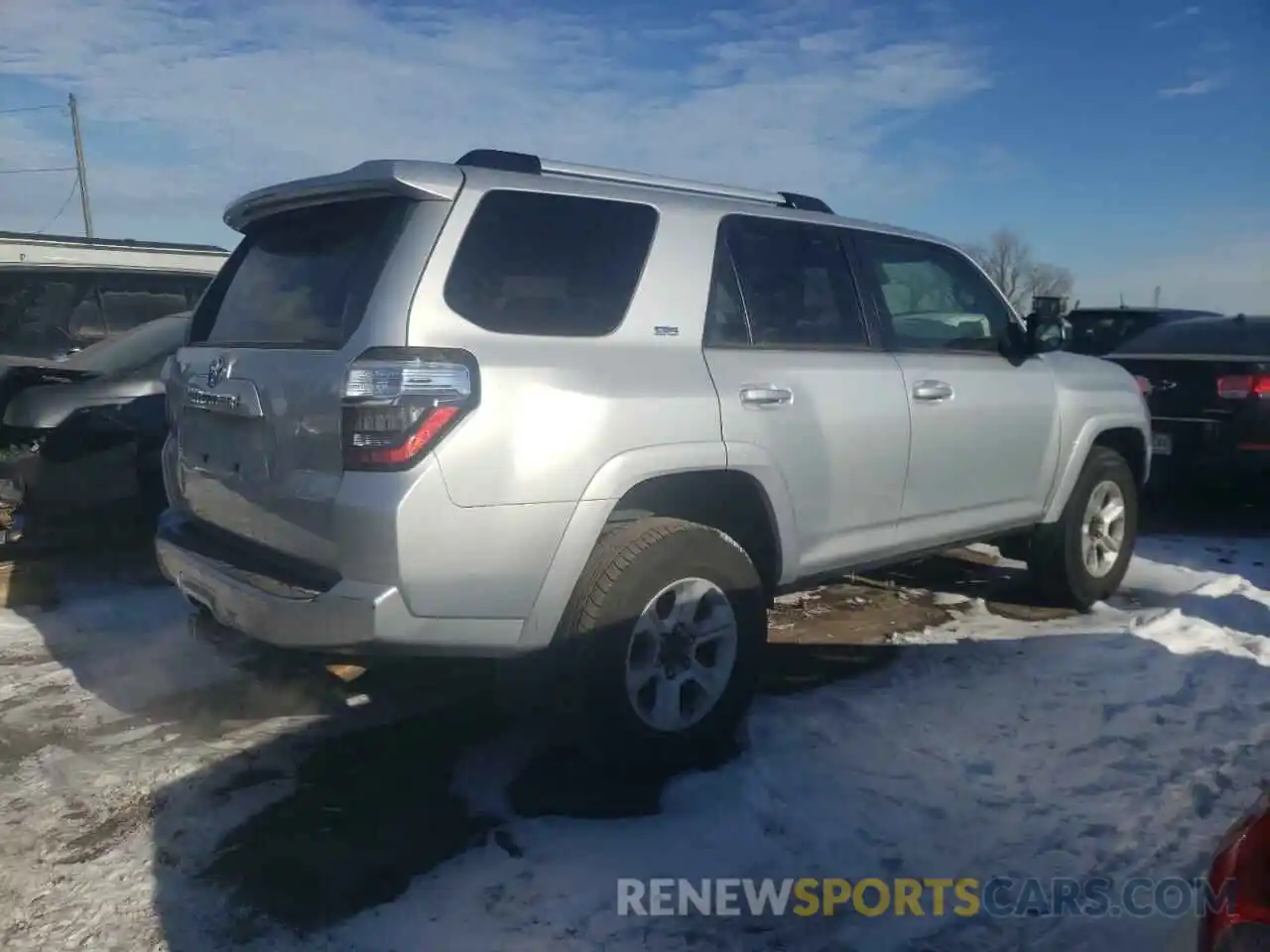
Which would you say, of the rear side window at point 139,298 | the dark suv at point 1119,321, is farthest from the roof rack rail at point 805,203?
the dark suv at point 1119,321

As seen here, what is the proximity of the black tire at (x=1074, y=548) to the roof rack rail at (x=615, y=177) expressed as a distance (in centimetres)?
202

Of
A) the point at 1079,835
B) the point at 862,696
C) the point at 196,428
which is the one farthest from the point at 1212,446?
the point at 196,428

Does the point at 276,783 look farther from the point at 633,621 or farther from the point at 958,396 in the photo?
the point at 958,396

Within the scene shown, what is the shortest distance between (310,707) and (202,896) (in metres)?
1.38

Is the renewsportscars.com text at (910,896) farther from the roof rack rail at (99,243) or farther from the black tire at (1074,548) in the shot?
the roof rack rail at (99,243)

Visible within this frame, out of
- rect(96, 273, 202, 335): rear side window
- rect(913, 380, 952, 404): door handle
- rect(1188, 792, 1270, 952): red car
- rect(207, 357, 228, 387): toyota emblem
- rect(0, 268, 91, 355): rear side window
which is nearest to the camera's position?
rect(1188, 792, 1270, 952): red car

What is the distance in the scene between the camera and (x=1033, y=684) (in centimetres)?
453

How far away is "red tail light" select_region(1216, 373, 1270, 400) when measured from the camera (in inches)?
293

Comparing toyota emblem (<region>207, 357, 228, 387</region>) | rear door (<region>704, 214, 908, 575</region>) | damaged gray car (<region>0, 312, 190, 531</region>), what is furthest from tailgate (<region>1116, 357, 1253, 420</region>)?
toyota emblem (<region>207, 357, 228, 387</region>)

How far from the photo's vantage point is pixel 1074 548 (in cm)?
546

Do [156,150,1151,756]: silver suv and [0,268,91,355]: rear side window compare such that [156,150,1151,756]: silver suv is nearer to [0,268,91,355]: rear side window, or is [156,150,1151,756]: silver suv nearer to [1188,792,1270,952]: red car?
[1188,792,1270,952]: red car

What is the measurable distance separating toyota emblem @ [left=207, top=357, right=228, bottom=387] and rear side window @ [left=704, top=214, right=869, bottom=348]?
5.13ft

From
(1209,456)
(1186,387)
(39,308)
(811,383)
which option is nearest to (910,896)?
(811,383)

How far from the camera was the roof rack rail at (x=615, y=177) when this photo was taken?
3564 mm
